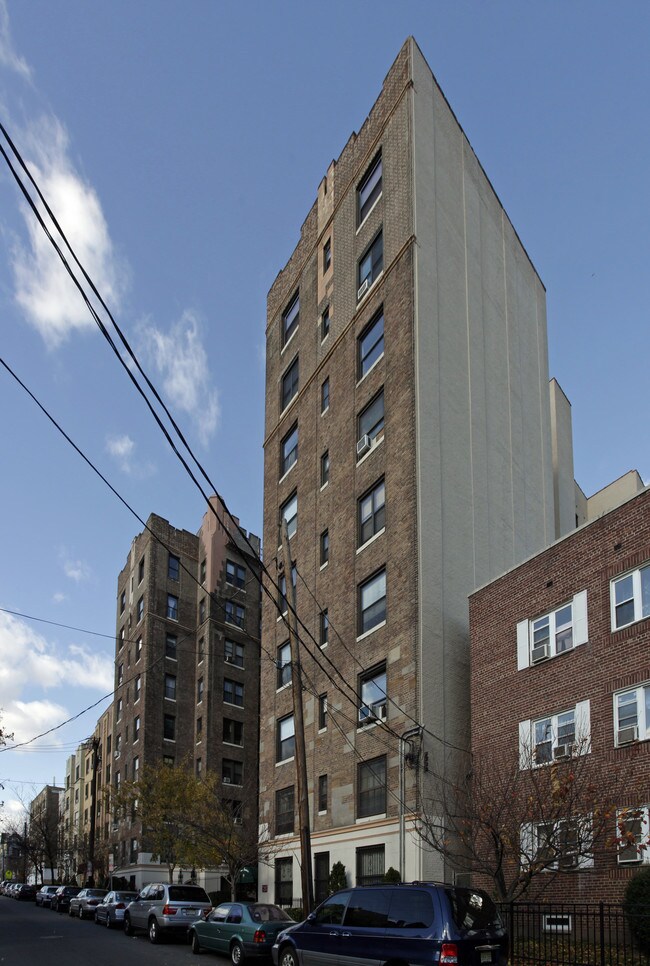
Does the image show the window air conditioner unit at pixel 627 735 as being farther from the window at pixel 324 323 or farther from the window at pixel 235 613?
the window at pixel 235 613

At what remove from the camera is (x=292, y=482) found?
38.8m

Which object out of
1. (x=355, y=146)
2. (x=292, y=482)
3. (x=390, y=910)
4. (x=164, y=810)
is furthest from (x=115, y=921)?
(x=355, y=146)

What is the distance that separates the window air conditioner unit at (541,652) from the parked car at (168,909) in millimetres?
10778

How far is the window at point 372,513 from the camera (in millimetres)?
31234

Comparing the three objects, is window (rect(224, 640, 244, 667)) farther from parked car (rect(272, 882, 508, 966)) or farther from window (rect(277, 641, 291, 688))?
parked car (rect(272, 882, 508, 966))

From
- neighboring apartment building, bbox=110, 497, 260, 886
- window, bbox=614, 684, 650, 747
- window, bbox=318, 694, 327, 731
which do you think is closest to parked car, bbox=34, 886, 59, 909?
neighboring apartment building, bbox=110, 497, 260, 886

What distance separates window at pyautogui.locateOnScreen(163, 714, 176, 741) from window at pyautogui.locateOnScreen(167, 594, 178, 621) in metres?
6.48

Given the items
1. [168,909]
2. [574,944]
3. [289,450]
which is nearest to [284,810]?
[168,909]

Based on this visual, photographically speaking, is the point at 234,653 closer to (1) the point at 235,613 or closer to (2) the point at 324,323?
(1) the point at 235,613

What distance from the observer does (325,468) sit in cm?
3597

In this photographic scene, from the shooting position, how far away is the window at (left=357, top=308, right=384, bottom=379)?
3362cm

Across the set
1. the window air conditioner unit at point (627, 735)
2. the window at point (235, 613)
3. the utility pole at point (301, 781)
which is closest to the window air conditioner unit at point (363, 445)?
the utility pole at point (301, 781)

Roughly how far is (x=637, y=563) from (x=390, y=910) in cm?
983

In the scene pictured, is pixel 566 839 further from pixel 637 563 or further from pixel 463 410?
pixel 463 410
